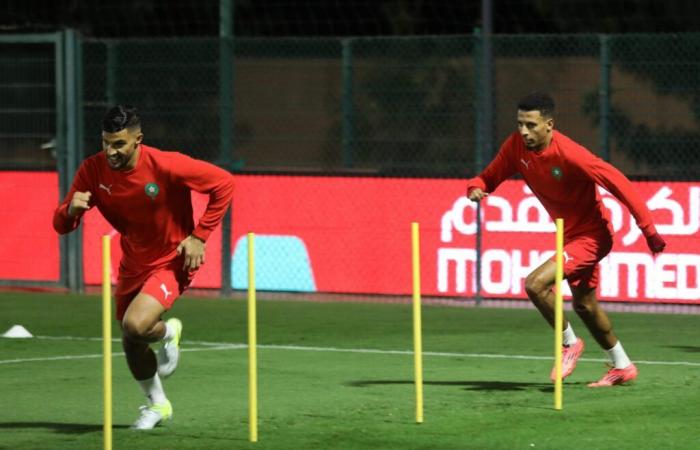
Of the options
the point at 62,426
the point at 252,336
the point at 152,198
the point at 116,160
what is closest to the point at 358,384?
the point at 62,426

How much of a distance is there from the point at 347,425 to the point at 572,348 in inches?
104

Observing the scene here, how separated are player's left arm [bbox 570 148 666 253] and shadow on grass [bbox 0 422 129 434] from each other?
3.72m

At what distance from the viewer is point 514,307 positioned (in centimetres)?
2016

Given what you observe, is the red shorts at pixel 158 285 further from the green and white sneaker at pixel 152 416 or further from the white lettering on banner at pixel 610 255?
the white lettering on banner at pixel 610 255

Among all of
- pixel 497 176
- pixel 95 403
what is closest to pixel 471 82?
pixel 497 176

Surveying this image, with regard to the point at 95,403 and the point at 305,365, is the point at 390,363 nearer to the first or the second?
the point at 305,365

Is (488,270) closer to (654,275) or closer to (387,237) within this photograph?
(387,237)

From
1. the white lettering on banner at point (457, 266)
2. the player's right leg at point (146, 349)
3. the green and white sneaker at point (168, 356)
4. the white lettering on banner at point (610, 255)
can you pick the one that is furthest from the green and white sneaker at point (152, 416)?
the white lettering on banner at point (457, 266)

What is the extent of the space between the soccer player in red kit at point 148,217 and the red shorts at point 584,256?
286cm

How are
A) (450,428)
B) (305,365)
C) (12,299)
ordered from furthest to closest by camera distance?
1. (12,299)
2. (305,365)
3. (450,428)

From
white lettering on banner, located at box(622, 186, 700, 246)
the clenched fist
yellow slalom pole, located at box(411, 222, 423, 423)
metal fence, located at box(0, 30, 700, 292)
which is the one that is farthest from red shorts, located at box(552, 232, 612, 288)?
metal fence, located at box(0, 30, 700, 292)

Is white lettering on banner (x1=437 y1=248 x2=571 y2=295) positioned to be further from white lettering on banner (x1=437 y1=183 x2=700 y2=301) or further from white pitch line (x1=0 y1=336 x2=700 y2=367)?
white pitch line (x1=0 y1=336 x2=700 y2=367)

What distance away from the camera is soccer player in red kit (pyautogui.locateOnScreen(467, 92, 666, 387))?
12.9 m

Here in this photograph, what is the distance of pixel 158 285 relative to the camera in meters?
11.2
